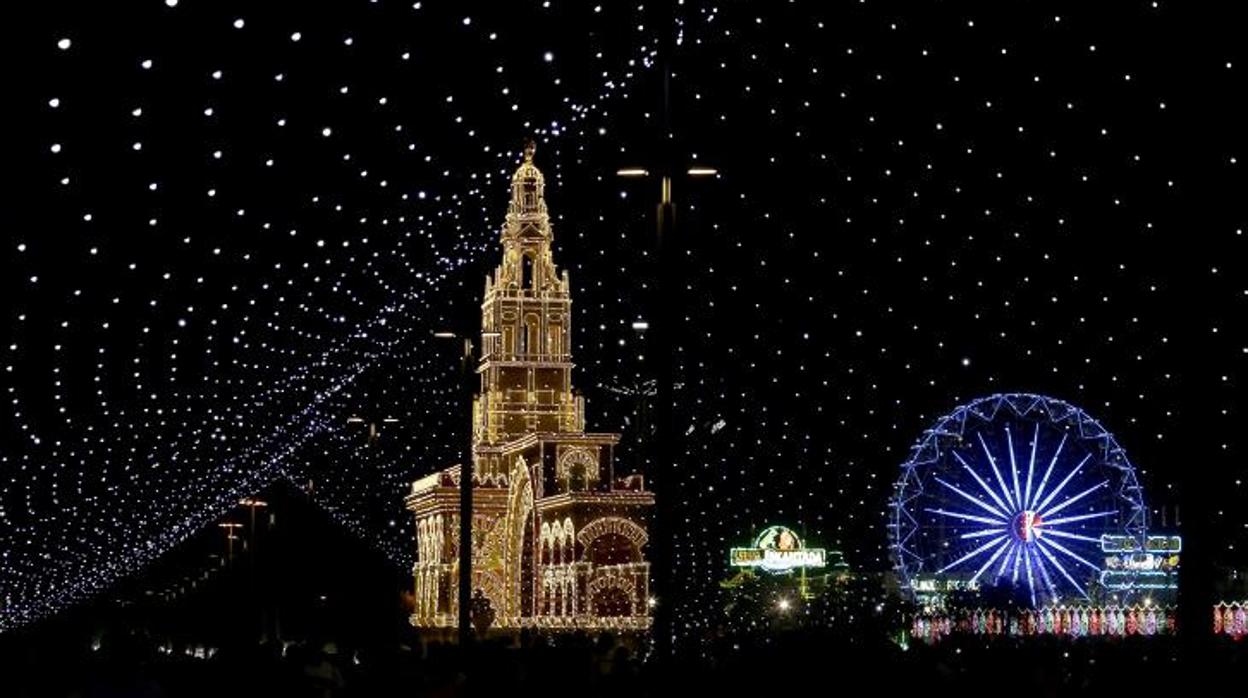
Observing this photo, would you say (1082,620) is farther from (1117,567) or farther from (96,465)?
(96,465)

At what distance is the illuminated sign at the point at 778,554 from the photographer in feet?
255

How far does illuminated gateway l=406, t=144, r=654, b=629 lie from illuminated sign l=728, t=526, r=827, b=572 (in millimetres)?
4821

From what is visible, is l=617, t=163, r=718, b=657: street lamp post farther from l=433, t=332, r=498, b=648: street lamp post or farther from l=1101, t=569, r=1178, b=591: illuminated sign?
l=1101, t=569, r=1178, b=591: illuminated sign

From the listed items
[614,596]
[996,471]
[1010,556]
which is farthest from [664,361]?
[614,596]

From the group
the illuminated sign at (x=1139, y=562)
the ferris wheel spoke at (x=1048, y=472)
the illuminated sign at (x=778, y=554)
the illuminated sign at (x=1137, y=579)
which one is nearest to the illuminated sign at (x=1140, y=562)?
the illuminated sign at (x=1139, y=562)

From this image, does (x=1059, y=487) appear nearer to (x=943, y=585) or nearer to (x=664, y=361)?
(x=943, y=585)

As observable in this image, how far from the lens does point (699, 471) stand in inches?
3688

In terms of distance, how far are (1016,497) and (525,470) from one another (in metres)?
27.8

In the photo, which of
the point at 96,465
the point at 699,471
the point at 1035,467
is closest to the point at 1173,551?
the point at 1035,467

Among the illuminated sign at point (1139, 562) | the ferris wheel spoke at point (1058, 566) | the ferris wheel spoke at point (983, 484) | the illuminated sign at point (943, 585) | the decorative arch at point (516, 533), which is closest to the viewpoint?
the ferris wheel spoke at point (1058, 566)

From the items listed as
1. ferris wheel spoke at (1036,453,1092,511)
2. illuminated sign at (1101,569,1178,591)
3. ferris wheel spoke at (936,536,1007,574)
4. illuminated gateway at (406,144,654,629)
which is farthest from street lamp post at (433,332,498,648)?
illuminated gateway at (406,144,654,629)

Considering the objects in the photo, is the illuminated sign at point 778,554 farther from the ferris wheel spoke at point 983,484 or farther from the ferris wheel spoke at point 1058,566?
the ferris wheel spoke at point 1058,566

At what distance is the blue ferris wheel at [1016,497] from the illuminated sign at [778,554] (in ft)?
44.3

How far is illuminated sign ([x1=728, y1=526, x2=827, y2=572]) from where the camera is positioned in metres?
77.6
